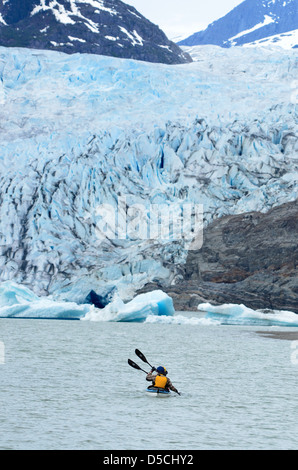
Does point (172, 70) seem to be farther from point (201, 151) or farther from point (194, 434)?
point (194, 434)

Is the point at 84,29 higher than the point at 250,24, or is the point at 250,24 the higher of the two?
the point at 250,24

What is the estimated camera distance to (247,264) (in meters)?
40.5

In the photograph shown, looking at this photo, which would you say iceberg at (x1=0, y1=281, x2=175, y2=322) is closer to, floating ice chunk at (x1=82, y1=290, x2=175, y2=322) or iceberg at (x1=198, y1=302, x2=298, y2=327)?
floating ice chunk at (x1=82, y1=290, x2=175, y2=322)

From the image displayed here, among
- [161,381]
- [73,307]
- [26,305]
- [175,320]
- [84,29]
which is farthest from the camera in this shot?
[84,29]

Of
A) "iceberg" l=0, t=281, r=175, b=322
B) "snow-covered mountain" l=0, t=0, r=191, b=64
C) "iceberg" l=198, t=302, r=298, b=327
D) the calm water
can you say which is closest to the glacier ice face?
"iceberg" l=0, t=281, r=175, b=322

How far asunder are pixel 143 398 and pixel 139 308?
730 inches

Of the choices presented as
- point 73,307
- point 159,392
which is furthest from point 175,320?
point 159,392

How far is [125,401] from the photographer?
513 inches

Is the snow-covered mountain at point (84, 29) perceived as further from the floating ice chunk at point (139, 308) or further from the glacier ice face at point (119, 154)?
the floating ice chunk at point (139, 308)

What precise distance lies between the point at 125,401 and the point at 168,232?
26869 millimetres

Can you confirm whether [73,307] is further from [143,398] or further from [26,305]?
[143,398]

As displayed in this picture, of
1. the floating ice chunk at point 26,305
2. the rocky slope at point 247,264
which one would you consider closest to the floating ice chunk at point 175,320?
the floating ice chunk at point 26,305

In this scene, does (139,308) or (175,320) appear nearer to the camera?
(139,308)
